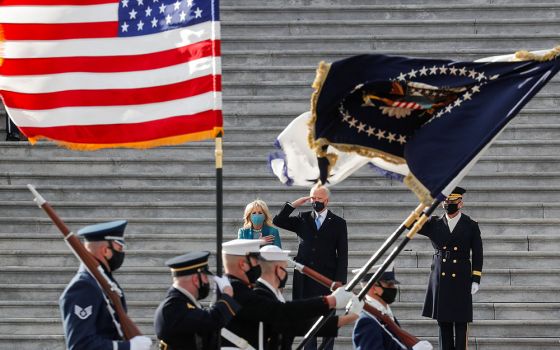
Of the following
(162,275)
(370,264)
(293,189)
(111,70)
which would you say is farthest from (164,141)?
(293,189)

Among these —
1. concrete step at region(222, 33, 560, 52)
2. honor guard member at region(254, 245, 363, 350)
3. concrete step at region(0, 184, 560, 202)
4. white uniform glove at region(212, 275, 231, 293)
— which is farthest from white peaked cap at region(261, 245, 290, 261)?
concrete step at region(222, 33, 560, 52)

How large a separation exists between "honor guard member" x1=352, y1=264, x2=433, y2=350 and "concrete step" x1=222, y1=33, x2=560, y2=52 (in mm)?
7471

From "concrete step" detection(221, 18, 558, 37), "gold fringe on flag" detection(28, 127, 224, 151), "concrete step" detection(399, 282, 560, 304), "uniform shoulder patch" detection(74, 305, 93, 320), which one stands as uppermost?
"concrete step" detection(221, 18, 558, 37)

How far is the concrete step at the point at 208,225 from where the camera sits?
52.1ft

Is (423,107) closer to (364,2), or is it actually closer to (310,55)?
(310,55)

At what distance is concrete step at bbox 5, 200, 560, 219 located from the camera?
52.8ft

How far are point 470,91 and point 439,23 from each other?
27.9 feet

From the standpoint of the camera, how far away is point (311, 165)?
445 inches

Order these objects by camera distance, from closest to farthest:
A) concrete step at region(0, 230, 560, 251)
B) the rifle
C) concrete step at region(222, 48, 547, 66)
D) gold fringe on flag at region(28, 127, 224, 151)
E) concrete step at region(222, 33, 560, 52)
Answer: the rifle → gold fringe on flag at region(28, 127, 224, 151) → concrete step at region(0, 230, 560, 251) → concrete step at region(222, 48, 547, 66) → concrete step at region(222, 33, 560, 52)

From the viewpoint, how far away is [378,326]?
10.6 m

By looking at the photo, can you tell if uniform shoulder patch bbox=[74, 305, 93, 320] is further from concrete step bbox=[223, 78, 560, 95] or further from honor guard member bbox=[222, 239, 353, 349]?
concrete step bbox=[223, 78, 560, 95]

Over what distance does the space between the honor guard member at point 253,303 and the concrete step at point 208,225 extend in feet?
19.1

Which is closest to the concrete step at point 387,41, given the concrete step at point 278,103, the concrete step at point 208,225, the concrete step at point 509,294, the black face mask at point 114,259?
the concrete step at point 278,103

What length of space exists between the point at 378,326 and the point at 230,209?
5830 mm
